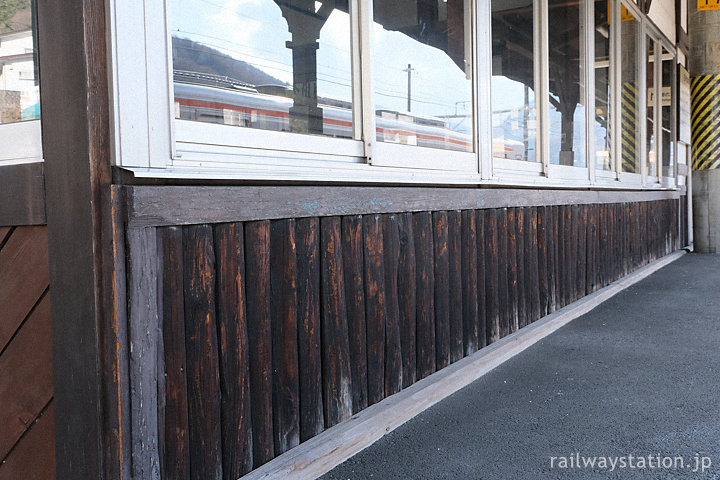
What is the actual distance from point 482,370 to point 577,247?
7.47 ft

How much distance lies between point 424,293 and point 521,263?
138cm

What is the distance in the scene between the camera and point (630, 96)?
286 inches

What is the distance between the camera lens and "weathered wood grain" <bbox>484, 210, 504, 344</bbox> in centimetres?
367

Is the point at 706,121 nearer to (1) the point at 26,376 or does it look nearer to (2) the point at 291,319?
(2) the point at 291,319

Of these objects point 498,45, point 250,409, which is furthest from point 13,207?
point 498,45

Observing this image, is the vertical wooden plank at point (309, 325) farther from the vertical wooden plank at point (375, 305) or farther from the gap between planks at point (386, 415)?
the vertical wooden plank at point (375, 305)

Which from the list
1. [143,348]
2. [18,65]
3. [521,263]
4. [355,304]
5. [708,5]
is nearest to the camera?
[143,348]

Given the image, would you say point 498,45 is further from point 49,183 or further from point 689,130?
point 689,130

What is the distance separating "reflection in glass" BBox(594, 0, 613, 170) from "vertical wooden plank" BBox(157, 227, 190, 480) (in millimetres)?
4889

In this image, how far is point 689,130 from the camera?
10.0 metres

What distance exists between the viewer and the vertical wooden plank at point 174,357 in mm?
1724

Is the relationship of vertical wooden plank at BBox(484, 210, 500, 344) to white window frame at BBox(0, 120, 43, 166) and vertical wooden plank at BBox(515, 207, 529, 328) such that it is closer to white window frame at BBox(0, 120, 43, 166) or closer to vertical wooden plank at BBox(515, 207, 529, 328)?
vertical wooden plank at BBox(515, 207, 529, 328)

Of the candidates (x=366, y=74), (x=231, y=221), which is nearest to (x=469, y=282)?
(x=366, y=74)

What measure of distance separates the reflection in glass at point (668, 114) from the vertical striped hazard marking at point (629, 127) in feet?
6.33
